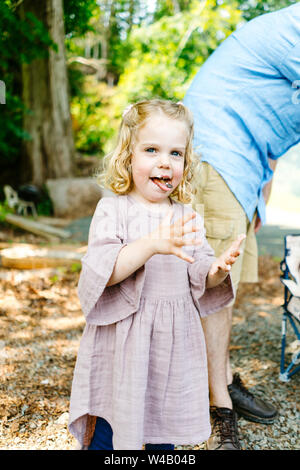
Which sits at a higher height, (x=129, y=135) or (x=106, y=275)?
(x=129, y=135)

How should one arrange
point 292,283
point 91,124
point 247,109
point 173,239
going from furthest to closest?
1. point 91,124
2. point 292,283
3. point 247,109
4. point 173,239

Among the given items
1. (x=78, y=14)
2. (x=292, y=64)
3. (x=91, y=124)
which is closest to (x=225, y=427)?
(x=292, y=64)

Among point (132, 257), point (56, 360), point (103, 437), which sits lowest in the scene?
point (56, 360)

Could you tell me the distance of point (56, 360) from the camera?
2549 millimetres

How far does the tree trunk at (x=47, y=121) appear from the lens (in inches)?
301

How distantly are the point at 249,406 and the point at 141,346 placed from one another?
3.51 feet

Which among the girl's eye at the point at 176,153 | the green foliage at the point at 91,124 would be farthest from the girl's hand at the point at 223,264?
the green foliage at the point at 91,124

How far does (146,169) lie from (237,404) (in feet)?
4.82

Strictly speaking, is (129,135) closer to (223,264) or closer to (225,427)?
(223,264)

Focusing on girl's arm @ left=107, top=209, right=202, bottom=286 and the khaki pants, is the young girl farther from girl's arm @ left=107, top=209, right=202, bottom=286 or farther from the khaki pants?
the khaki pants

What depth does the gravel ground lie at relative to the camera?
1.95 m

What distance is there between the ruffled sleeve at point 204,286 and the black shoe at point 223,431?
0.64 meters

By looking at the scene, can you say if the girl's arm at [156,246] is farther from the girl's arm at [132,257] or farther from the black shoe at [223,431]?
the black shoe at [223,431]

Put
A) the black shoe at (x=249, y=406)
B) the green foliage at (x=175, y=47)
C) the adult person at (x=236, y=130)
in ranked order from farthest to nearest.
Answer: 1. the green foliage at (x=175, y=47)
2. the black shoe at (x=249, y=406)
3. the adult person at (x=236, y=130)
